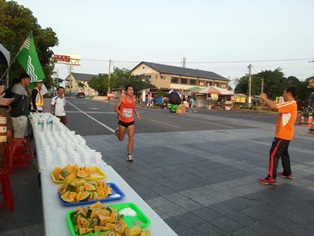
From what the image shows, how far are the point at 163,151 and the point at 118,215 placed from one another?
5.94m

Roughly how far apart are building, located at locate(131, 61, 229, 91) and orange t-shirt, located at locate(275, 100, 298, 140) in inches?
1719

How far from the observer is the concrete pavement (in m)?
3.35

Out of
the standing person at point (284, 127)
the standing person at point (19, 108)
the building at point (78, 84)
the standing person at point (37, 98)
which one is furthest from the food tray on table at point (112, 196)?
the building at point (78, 84)

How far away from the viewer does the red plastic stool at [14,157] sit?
489cm

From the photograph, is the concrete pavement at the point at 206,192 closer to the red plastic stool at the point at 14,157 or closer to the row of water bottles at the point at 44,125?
the red plastic stool at the point at 14,157

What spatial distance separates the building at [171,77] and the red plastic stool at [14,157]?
43990 mm

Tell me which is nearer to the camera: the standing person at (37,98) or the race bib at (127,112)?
the race bib at (127,112)

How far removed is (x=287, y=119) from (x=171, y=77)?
48.4 metres

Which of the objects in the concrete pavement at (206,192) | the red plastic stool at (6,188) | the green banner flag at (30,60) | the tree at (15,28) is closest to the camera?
the concrete pavement at (206,192)

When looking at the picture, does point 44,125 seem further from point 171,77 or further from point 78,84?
point 78,84

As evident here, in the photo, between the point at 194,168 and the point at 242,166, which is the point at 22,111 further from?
the point at 242,166

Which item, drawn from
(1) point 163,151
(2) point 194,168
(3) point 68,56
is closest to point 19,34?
(1) point 163,151

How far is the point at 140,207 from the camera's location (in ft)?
6.58

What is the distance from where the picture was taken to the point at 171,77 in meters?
52.5
